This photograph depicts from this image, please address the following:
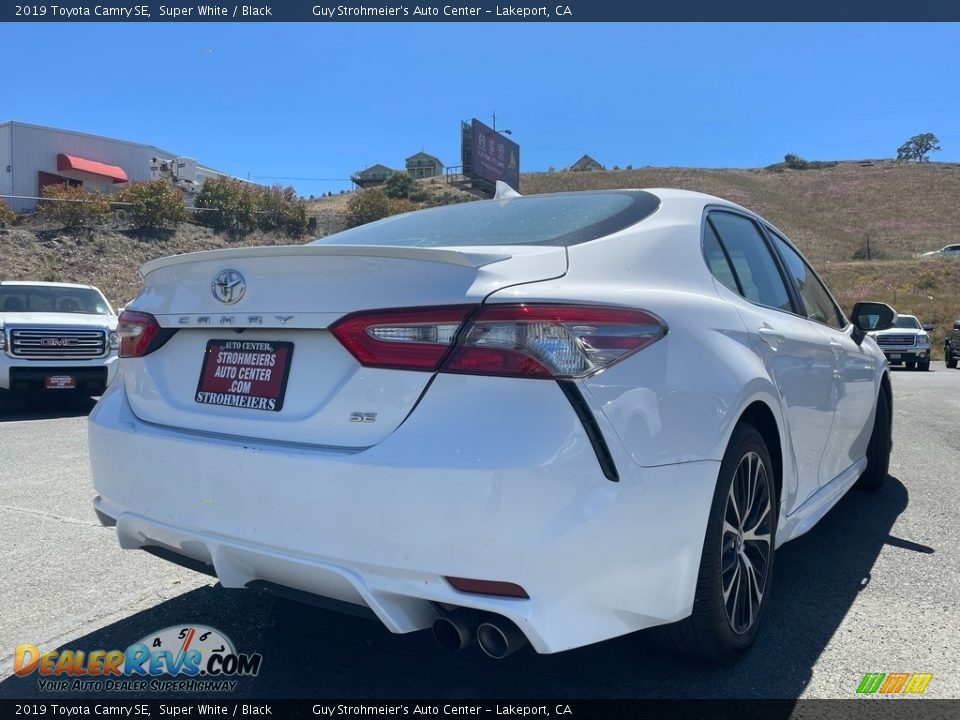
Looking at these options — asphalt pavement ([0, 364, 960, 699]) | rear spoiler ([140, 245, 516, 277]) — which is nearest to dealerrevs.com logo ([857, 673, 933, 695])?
asphalt pavement ([0, 364, 960, 699])

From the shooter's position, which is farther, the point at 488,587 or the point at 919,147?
the point at 919,147

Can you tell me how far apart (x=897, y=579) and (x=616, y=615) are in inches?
87.0

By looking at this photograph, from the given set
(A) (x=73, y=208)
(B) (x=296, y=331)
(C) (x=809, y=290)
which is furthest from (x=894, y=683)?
(A) (x=73, y=208)

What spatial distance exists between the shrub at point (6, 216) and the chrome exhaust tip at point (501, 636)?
87.0 feet


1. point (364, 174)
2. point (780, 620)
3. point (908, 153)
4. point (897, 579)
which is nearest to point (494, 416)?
point (780, 620)

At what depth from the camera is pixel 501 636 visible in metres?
2.11

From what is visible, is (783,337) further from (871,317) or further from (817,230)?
(817,230)

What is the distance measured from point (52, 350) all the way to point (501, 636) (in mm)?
8849

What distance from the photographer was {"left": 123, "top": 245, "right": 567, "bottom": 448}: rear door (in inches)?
87.0

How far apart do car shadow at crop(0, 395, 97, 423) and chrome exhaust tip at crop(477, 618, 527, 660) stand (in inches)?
322

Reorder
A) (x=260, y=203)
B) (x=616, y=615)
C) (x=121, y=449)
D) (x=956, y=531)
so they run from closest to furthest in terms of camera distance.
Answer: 1. (x=616, y=615)
2. (x=121, y=449)
3. (x=956, y=531)
4. (x=260, y=203)

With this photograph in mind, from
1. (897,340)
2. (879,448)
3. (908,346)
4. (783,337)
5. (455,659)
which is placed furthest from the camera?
(897,340)

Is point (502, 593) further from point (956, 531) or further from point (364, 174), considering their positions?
point (364, 174)

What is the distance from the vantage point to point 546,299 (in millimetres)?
2180
